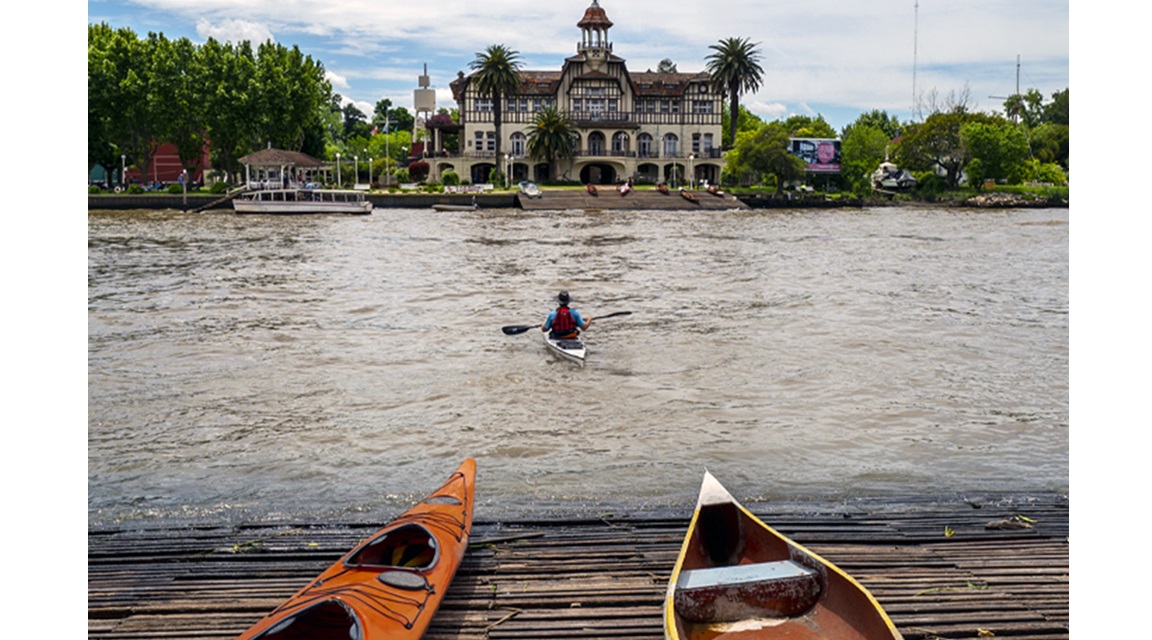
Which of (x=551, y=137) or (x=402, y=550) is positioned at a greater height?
(x=551, y=137)

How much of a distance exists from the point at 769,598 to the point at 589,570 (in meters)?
1.27

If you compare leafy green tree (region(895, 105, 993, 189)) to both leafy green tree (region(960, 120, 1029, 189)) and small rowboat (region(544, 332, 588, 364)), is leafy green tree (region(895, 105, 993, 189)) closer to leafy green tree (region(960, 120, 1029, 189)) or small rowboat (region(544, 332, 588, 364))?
leafy green tree (region(960, 120, 1029, 189))

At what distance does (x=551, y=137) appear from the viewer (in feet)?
210

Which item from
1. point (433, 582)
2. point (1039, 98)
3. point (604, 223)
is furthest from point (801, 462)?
point (1039, 98)

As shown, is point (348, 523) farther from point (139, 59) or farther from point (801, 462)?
point (139, 59)

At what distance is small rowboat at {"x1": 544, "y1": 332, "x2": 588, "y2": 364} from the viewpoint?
13.5m

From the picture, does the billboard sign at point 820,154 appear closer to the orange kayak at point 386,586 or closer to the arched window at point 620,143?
the arched window at point 620,143

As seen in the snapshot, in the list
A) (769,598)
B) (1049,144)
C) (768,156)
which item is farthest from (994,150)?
(769,598)

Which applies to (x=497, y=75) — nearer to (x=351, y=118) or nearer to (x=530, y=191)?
(x=530, y=191)

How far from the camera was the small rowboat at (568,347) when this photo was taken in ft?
44.4

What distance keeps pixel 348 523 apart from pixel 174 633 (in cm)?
179

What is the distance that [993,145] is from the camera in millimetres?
62406

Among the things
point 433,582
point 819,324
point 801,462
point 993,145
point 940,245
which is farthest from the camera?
point 993,145

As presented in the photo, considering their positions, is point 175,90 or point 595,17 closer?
point 175,90
